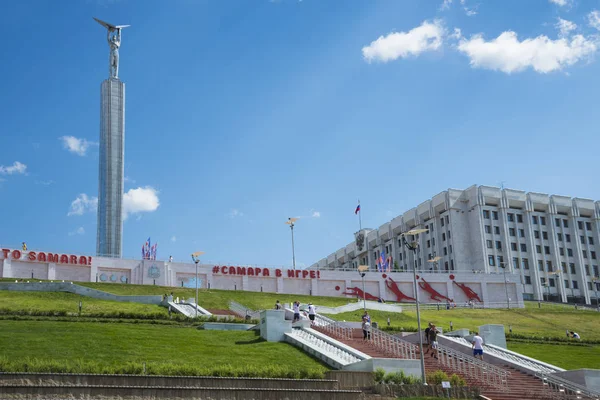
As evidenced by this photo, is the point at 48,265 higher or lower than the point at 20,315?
higher

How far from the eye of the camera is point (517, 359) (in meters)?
32.8

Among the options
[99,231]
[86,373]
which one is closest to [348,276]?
[99,231]

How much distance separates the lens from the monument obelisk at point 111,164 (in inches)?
3698

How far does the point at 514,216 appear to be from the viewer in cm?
11394

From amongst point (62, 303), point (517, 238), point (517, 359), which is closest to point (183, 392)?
point (517, 359)

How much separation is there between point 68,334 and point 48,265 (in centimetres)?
4379

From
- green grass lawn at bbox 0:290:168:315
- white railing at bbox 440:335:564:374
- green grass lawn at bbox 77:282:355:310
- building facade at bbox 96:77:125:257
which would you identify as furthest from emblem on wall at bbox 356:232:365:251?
white railing at bbox 440:335:564:374

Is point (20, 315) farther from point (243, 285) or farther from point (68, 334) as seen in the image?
point (243, 285)

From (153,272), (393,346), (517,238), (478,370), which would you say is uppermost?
(517,238)

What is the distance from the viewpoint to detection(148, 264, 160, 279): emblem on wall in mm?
72625

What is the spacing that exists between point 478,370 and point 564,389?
141 inches

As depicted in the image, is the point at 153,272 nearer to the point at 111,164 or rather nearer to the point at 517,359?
the point at 111,164

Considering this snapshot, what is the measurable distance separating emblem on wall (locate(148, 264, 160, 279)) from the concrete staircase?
53490mm

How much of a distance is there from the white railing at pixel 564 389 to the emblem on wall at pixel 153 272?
51.9 metres
